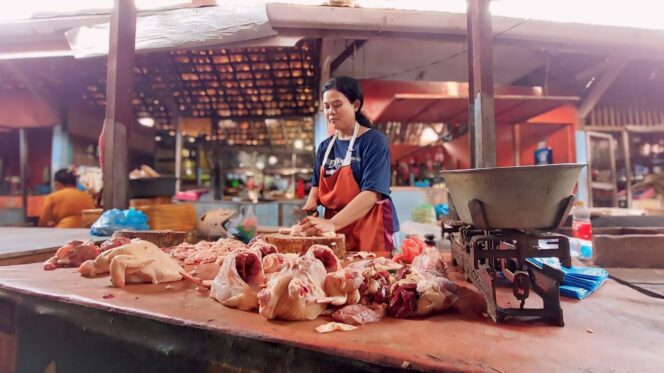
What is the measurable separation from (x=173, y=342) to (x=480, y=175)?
141 cm

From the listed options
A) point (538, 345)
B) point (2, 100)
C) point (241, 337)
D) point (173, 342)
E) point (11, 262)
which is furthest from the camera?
point (2, 100)

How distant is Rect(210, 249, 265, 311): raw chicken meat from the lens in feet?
4.09

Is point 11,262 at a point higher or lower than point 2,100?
lower

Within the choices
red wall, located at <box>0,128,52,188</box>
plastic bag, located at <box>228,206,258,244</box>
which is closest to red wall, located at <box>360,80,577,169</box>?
plastic bag, located at <box>228,206,258,244</box>

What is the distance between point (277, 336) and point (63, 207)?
595 centimetres

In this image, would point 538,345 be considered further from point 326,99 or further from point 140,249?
point 326,99

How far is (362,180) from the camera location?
2611 mm

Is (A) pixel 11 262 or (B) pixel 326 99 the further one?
(B) pixel 326 99

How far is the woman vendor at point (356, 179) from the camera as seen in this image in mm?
2492

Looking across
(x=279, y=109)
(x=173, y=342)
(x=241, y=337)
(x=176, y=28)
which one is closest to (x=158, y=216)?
(x=176, y=28)

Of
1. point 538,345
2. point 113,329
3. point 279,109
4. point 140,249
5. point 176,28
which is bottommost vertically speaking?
point 113,329

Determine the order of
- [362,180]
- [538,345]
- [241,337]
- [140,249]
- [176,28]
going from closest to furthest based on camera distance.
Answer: [538,345]
[241,337]
[140,249]
[362,180]
[176,28]

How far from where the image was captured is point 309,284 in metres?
1.22

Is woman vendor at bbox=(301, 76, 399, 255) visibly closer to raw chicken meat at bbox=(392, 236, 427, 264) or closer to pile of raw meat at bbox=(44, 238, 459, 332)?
raw chicken meat at bbox=(392, 236, 427, 264)
